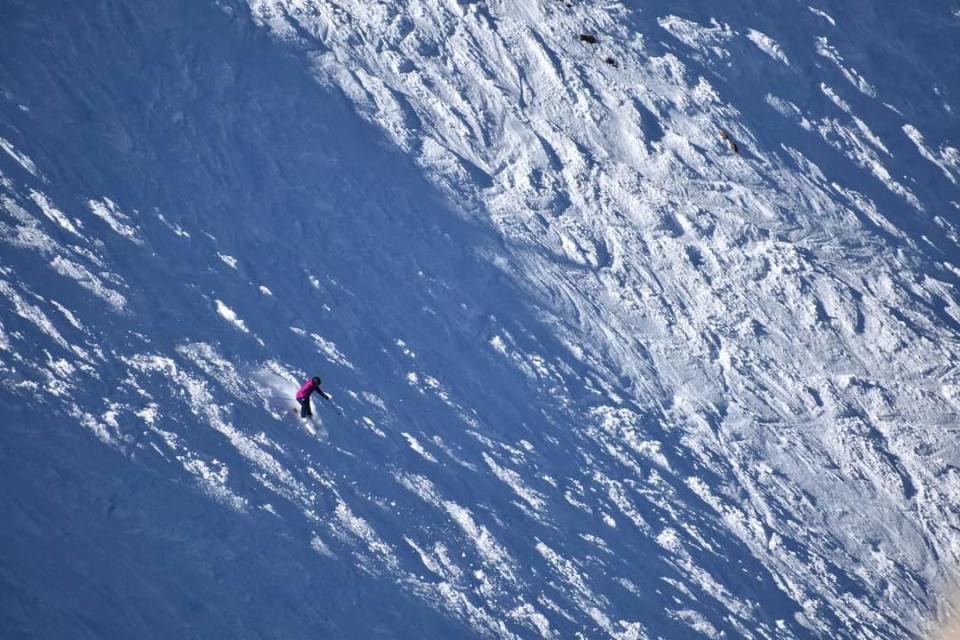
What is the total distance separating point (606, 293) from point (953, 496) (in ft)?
17.4

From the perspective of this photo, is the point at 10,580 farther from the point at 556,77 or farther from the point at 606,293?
the point at 556,77

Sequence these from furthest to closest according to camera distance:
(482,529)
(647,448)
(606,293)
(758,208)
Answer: (758,208)
(606,293)
(647,448)
(482,529)

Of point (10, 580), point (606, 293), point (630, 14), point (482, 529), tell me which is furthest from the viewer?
point (630, 14)

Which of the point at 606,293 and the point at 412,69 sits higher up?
the point at 412,69

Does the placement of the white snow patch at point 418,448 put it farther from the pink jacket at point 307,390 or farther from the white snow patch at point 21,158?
the white snow patch at point 21,158

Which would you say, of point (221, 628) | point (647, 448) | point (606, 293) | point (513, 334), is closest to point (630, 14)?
point (606, 293)

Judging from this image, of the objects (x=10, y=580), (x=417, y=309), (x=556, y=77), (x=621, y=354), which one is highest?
(x=556, y=77)

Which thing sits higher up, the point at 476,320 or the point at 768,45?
the point at 768,45

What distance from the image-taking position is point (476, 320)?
13.3 m

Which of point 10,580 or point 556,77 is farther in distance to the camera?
point 556,77

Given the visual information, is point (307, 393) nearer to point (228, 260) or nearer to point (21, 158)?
point (228, 260)

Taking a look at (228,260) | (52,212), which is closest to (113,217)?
(52,212)

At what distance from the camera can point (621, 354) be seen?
13461 millimetres

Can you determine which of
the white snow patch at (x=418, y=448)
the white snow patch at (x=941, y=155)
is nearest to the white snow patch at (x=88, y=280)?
the white snow patch at (x=418, y=448)
